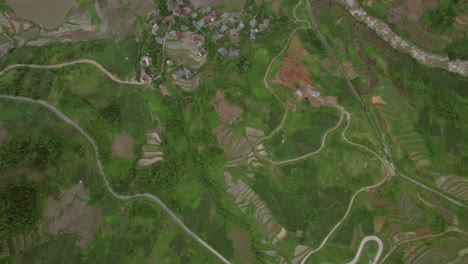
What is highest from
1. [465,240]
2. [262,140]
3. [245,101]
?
[245,101]

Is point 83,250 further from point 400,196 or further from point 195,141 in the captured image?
point 400,196

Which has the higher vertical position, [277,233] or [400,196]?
[400,196]

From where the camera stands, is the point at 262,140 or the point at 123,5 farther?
the point at 123,5

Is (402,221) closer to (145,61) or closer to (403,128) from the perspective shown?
(403,128)

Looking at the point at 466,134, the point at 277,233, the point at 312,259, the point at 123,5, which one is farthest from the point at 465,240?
the point at 123,5

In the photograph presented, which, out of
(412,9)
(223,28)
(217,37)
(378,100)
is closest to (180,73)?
(217,37)

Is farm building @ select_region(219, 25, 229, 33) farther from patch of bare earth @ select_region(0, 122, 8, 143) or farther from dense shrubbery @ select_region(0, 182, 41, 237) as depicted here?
dense shrubbery @ select_region(0, 182, 41, 237)
